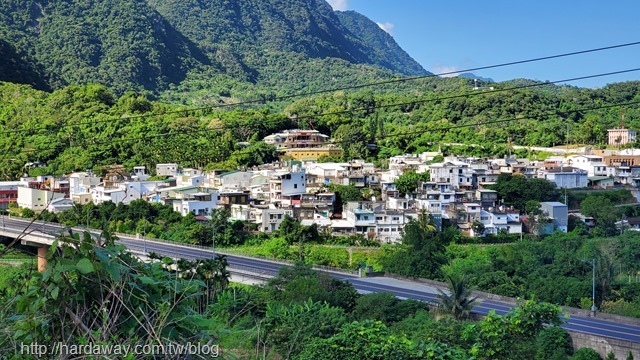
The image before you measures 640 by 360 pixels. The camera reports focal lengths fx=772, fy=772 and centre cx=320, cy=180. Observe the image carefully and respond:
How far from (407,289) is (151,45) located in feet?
149

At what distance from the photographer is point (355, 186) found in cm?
2022

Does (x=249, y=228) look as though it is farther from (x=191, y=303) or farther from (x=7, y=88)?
(x=7, y=88)

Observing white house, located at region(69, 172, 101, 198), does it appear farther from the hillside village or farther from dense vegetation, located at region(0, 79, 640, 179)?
dense vegetation, located at region(0, 79, 640, 179)

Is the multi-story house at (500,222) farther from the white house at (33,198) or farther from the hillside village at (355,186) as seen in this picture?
the white house at (33,198)

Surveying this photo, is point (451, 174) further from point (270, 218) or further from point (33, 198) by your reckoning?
point (33, 198)

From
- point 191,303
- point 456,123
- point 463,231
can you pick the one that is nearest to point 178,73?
point 456,123

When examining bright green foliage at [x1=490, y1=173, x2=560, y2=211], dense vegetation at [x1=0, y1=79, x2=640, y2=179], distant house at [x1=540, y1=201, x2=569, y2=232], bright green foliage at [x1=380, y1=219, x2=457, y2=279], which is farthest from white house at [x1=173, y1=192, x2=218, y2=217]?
distant house at [x1=540, y1=201, x2=569, y2=232]

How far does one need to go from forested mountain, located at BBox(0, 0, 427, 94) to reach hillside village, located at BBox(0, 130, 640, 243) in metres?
17.9

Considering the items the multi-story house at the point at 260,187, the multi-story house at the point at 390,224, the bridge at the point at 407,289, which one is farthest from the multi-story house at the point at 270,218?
the multi-story house at the point at 260,187

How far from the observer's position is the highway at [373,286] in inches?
421

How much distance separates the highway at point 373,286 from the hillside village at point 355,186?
1773 mm

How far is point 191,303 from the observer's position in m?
1.97

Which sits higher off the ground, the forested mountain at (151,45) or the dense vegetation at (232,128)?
the forested mountain at (151,45)

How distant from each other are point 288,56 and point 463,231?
57162 millimetres
